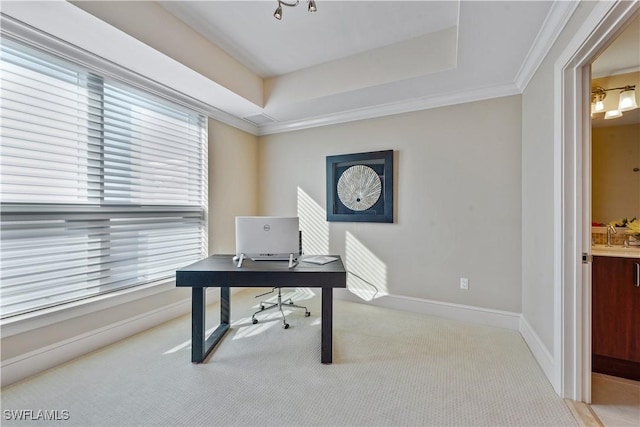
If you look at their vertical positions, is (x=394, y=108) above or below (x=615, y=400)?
above

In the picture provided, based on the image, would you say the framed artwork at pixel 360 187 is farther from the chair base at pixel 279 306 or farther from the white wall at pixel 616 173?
the white wall at pixel 616 173

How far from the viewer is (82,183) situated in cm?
224

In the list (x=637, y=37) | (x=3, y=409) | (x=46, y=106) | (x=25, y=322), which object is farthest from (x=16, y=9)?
(x=637, y=37)

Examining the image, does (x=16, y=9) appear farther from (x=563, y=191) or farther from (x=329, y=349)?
(x=563, y=191)

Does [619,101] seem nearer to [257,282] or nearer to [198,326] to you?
[257,282]

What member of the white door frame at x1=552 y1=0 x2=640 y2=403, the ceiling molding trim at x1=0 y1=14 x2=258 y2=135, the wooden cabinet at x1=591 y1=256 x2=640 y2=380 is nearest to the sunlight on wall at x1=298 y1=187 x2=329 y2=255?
the ceiling molding trim at x1=0 y1=14 x2=258 y2=135

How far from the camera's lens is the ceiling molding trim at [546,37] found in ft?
5.14

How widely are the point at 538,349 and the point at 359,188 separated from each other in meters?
2.22

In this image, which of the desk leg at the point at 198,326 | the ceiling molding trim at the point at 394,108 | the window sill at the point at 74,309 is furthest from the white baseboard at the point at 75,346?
the ceiling molding trim at the point at 394,108

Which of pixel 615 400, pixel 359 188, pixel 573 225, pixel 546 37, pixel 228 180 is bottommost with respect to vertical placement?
pixel 615 400

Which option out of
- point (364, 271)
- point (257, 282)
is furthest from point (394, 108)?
point (257, 282)

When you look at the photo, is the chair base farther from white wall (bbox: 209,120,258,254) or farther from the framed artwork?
the framed artwork

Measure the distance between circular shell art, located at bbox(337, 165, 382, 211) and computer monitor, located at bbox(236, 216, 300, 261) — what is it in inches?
49.3

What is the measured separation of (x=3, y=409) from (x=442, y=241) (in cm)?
362
